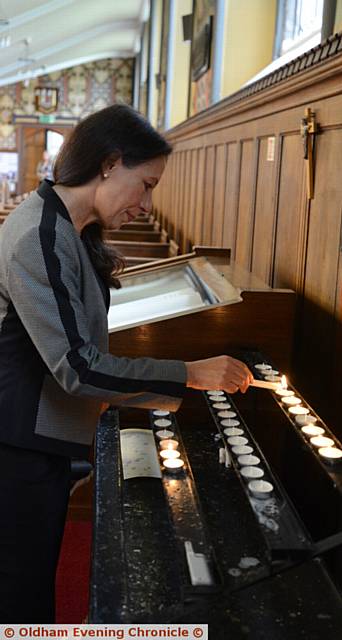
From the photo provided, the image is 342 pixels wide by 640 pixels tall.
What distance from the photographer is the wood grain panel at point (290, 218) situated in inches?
112

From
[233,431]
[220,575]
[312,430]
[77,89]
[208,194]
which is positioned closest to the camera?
[220,575]

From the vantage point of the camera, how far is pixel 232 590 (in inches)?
52.4

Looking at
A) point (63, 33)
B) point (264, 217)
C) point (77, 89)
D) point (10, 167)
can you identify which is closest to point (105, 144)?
point (264, 217)

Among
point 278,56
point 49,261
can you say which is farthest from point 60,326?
point 278,56

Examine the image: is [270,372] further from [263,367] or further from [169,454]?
[169,454]

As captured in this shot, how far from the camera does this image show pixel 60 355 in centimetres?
154

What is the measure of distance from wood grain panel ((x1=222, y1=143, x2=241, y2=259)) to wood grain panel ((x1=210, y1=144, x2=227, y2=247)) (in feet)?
0.40

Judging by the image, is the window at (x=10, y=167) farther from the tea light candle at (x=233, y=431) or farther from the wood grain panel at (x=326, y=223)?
the tea light candle at (x=233, y=431)

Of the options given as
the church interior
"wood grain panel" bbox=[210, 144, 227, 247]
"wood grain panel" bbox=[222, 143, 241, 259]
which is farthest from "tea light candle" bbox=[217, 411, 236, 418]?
"wood grain panel" bbox=[210, 144, 227, 247]

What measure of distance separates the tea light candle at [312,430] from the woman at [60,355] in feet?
0.60

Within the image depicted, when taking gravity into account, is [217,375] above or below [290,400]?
above

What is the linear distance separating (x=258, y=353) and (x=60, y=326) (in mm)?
972

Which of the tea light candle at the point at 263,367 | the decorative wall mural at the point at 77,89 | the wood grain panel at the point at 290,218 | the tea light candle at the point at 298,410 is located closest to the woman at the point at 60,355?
the tea light candle at the point at 298,410

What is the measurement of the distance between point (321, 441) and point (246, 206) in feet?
8.24
